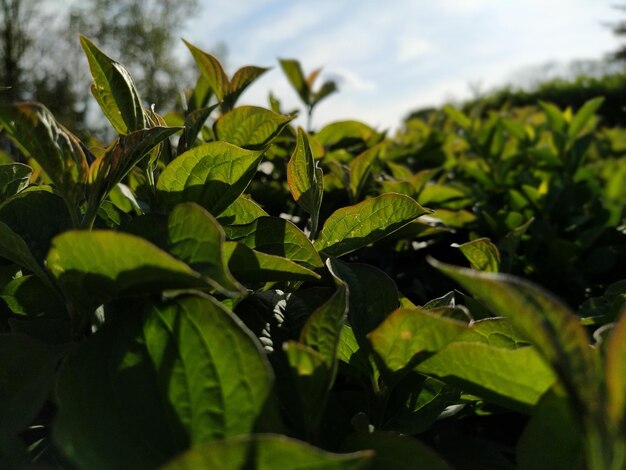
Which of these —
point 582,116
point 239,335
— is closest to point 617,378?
point 239,335

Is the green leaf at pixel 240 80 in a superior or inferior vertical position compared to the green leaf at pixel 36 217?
superior

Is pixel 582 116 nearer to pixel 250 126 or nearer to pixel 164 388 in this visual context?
pixel 250 126

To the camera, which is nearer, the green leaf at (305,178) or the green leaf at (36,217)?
the green leaf at (36,217)

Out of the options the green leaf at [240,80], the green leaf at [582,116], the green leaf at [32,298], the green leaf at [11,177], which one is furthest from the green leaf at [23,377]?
the green leaf at [582,116]

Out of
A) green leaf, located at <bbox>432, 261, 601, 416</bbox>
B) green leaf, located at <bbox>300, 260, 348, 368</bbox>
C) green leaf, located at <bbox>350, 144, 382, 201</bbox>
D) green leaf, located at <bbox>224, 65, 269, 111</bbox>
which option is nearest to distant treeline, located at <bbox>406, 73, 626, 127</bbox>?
green leaf, located at <bbox>350, 144, 382, 201</bbox>

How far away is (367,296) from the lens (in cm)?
82

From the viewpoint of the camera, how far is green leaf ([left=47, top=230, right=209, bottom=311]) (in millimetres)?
552

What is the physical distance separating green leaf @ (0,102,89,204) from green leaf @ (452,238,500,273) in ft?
1.91

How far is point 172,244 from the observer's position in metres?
0.65

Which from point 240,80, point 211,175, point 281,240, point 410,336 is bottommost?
point 410,336

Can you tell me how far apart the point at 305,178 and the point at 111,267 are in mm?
399

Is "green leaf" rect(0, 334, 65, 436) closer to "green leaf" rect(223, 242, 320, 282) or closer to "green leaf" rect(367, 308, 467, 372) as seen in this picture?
"green leaf" rect(223, 242, 320, 282)

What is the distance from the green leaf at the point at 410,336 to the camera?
62 cm

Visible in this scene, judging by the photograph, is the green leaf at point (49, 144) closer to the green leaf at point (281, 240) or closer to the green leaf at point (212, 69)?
the green leaf at point (281, 240)
